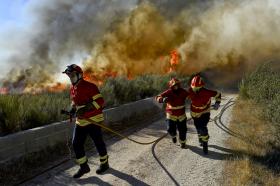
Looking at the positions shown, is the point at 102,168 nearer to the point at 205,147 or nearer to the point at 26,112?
the point at 205,147

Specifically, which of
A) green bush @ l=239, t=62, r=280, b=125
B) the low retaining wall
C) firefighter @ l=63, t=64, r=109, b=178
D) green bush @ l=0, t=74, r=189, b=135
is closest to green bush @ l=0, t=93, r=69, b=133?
green bush @ l=0, t=74, r=189, b=135

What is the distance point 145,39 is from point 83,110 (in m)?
20.6

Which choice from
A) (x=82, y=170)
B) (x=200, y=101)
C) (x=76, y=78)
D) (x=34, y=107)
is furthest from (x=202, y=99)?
(x=34, y=107)

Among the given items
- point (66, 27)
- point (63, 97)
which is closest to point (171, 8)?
point (66, 27)

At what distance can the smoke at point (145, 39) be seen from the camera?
86.3 feet

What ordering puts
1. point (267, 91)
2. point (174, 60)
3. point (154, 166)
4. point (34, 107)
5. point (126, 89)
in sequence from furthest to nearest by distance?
1. point (174, 60)
2. point (126, 89)
3. point (267, 91)
4. point (34, 107)
5. point (154, 166)

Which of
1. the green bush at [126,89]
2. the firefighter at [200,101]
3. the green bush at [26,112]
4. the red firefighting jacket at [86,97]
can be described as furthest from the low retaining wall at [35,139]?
the firefighter at [200,101]

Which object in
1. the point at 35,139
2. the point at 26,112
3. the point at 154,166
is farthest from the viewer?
the point at 26,112

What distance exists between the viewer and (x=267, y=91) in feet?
43.0

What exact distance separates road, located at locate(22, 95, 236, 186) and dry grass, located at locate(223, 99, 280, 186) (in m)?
0.25

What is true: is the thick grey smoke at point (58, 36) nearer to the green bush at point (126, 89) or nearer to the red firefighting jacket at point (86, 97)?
the green bush at point (126, 89)

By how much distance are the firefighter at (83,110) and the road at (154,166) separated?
0.98 ft

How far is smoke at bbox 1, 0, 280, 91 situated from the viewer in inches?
1036

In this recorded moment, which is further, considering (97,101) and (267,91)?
(267,91)
